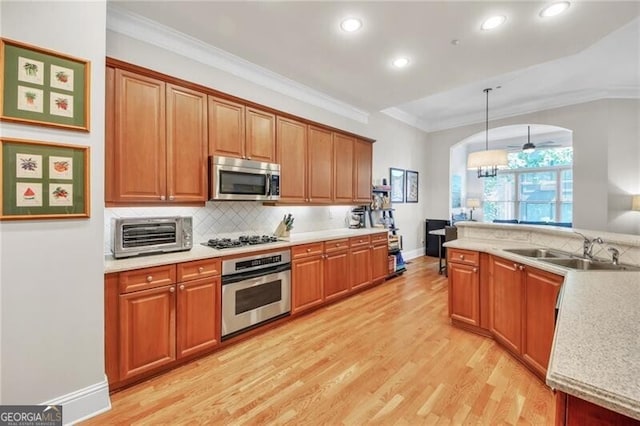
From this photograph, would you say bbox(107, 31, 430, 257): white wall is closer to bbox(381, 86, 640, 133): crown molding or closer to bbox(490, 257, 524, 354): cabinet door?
bbox(381, 86, 640, 133): crown molding

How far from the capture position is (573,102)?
4914 millimetres

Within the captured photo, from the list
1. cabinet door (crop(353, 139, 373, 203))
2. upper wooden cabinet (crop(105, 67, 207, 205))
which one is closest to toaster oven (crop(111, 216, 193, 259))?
upper wooden cabinet (crop(105, 67, 207, 205))

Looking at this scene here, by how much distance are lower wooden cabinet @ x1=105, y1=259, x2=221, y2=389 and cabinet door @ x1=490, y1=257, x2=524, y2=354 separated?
2635 millimetres

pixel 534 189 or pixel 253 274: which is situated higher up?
pixel 534 189

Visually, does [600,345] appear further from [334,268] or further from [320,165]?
[320,165]

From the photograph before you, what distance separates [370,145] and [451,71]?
5.55ft

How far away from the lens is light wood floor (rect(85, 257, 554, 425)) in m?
1.79

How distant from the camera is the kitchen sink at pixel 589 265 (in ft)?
6.66

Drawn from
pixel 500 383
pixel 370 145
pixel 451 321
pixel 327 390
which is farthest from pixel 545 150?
pixel 327 390

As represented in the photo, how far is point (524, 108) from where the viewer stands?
540cm

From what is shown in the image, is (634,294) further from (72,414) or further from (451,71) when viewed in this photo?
(72,414)

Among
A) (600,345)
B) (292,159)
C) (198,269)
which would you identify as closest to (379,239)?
(292,159)

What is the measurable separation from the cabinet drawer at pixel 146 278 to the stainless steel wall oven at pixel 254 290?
46cm

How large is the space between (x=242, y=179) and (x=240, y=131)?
1.71ft
